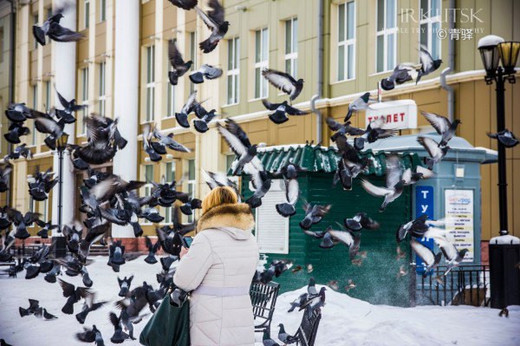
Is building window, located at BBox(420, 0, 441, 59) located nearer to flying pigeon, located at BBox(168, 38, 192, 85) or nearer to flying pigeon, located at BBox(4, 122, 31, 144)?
flying pigeon, located at BBox(168, 38, 192, 85)

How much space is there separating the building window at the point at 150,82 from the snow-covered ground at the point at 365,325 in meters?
16.8

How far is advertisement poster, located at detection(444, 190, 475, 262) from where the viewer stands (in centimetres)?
1332

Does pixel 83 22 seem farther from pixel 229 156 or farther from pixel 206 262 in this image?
pixel 206 262

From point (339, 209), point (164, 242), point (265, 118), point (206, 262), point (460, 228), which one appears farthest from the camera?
point (265, 118)

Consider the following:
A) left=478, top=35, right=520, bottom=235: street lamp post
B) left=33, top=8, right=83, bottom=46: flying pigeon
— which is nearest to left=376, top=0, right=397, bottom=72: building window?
left=478, top=35, right=520, bottom=235: street lamp post

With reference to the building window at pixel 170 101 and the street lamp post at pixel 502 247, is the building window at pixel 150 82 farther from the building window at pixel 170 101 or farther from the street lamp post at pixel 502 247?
the street lamp post at pixel 502 247

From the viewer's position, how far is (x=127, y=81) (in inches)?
1160

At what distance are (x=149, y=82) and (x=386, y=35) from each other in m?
11.5

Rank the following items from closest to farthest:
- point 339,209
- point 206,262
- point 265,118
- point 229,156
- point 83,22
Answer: point 206,262 < point 339,209 < point 265,118 < point 229,156 < point 83,22

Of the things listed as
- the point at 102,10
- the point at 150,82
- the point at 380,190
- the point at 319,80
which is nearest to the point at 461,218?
the point at 380,190

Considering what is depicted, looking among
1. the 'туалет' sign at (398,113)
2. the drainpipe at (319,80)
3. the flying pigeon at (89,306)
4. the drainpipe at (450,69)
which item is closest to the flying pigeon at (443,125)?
the flying pigeon at (89,306)

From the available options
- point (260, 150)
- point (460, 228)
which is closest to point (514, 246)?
point (460, 228)

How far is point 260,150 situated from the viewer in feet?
41.8

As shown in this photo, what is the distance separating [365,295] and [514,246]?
2.23m
